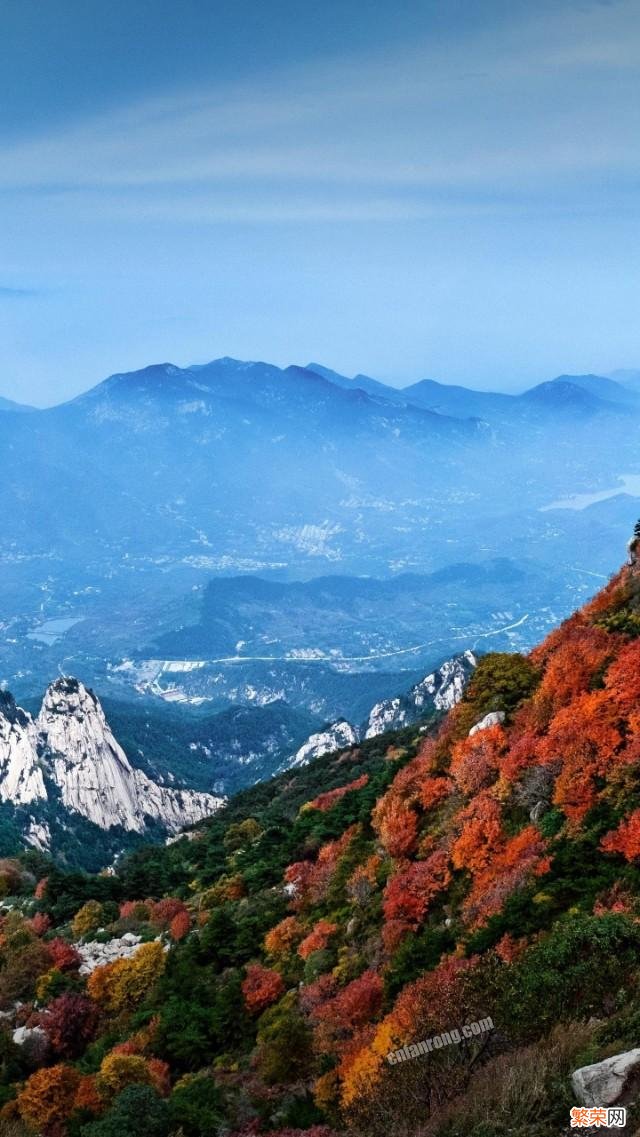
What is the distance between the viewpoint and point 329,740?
142m

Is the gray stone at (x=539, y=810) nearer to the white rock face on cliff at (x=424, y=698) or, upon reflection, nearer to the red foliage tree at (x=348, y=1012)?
the red foliage tree at (x=348, y=1012)

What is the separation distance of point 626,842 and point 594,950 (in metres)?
5.61

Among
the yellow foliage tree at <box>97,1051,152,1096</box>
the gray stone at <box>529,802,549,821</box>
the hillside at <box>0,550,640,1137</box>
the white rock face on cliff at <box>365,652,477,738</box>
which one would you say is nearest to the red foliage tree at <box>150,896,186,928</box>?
the hillside at <box>0,550,640,1137</box>

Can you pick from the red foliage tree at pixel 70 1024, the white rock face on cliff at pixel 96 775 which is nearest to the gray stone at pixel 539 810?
the red foliage tree at pixel 70 1024

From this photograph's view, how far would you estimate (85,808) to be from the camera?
119 m

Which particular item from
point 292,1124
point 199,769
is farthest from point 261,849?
point 199,769

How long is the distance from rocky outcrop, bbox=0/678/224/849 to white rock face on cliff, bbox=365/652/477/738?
25604 mm

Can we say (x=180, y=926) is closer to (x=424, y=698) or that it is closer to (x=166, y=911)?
(x=166, y=911)

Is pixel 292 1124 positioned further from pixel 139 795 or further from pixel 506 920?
pixel 139 795

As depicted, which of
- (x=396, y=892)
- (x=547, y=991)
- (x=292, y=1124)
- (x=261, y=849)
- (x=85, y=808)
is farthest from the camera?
(x=85, y=808)

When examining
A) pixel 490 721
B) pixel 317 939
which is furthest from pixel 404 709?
pixel 317 939

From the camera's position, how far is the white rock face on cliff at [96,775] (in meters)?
120

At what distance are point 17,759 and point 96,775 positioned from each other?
32.9 ft

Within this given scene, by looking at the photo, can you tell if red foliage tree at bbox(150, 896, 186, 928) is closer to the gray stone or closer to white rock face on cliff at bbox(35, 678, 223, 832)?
the gray stone
